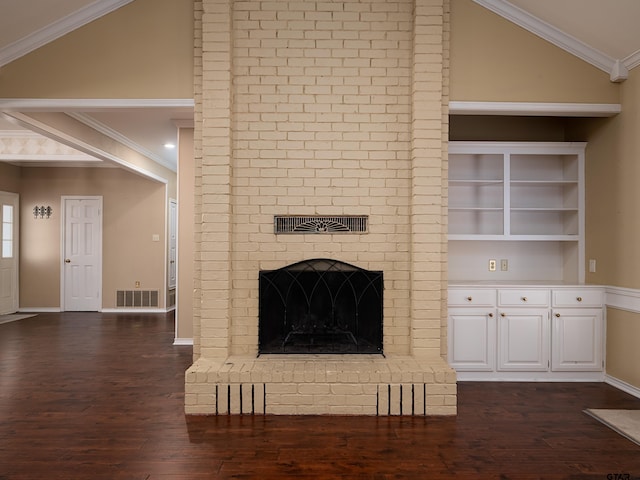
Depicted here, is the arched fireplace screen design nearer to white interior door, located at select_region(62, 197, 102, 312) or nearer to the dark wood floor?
the dark wood floor

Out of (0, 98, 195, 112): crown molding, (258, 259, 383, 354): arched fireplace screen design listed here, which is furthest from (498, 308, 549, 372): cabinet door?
(0, 98, 195, 112): crown molding

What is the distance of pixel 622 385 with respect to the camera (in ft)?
12.0

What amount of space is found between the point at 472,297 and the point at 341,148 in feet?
5.76

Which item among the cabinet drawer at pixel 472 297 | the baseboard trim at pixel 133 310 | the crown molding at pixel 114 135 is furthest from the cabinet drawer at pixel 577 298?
the baseboard trim at pixel 133 310

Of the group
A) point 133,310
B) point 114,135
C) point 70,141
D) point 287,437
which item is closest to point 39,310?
point 133,310

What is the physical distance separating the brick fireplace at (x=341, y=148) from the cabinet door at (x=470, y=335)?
0.94ft

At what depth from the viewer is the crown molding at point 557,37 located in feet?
11.6

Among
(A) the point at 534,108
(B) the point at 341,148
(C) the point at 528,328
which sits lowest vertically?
(C) the point at 528,328

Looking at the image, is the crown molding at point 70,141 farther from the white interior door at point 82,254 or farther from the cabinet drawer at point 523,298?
the cabinet drawer at point 523,298

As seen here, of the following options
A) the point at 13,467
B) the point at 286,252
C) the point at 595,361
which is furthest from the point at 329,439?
the point at 595,361

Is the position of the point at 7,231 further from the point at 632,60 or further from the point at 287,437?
the point at 632,60

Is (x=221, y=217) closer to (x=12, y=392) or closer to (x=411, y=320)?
(x=411, y=320)

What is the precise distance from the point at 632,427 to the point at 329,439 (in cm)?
205

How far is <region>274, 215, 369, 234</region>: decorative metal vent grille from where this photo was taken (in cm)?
359
